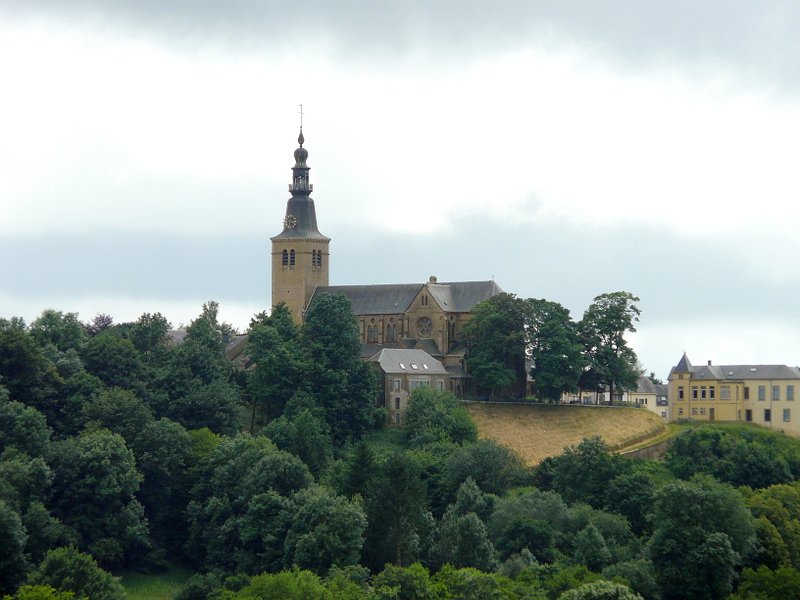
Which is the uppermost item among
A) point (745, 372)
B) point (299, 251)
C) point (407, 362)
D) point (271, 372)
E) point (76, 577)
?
point (299, 251)

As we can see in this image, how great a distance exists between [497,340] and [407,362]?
574 cm

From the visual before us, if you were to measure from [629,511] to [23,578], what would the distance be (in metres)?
31.0

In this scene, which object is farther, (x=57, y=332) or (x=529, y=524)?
(x=57, y=332)

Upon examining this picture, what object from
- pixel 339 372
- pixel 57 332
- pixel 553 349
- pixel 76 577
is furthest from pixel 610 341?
pixel 76 577

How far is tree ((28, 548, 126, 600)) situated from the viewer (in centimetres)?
6850

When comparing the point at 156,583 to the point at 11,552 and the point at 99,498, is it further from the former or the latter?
the point at 11,552

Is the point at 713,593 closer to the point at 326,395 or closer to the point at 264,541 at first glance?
the point at 264,541

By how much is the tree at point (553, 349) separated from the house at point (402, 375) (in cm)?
604

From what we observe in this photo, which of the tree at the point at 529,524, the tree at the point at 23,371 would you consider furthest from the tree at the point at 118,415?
the tree at the point at 529,524

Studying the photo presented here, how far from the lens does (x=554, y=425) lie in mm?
108562

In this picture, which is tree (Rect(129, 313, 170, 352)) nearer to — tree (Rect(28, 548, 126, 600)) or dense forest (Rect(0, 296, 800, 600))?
dense forest (Rect(0, 296, 800, 600))

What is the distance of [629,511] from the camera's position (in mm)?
87750

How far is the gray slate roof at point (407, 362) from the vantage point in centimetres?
10931

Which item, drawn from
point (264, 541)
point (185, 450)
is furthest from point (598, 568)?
point (185, 450)
